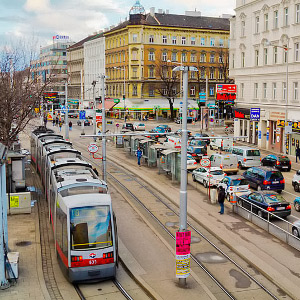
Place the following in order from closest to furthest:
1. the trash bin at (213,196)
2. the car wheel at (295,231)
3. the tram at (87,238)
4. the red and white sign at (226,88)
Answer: the tram at (87,238) → the car wheel at (295,231) → the trash bin at (213,196) → the red and white sign at (226,88)

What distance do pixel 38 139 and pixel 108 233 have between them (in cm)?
2227

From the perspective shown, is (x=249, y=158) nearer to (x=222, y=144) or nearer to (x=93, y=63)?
(x=222, y=144)

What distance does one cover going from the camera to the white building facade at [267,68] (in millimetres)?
46281

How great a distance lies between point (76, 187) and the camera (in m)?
16.9

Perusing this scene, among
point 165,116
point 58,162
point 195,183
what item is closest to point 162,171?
point 195,183

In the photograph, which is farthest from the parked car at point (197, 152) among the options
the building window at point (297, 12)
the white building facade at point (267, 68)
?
the building window at point (297, 12)

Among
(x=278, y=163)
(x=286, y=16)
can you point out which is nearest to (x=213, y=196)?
(x=278, y=163)

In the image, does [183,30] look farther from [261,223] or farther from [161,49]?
[261,223]

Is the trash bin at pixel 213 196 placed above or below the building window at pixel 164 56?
below

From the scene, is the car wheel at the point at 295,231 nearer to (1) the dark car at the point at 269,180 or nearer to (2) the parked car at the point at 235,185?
(2) the parked car at the point at 235,185

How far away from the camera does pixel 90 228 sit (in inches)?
607

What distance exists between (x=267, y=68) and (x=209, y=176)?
2444 centimetres

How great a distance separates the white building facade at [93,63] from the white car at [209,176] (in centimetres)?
7596

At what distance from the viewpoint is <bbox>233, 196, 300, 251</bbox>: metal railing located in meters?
20.3
